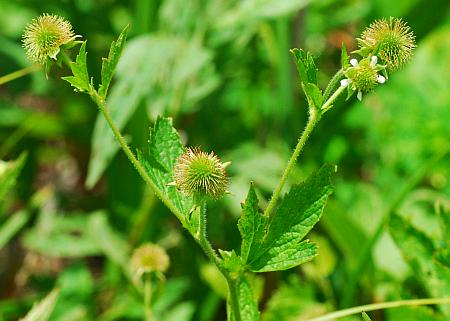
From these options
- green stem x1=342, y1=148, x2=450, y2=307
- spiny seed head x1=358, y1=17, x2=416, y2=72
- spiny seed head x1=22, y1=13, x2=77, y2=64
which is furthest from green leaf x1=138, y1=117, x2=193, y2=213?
green stem x1=342, y1=148, x2=450, y2=307

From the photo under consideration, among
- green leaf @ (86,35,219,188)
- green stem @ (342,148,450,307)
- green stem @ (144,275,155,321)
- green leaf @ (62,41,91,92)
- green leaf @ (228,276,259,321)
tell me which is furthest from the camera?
green leaf @ (86,35,219,188)

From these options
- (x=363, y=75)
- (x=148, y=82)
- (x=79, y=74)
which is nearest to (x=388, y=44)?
(x=363, y=75)

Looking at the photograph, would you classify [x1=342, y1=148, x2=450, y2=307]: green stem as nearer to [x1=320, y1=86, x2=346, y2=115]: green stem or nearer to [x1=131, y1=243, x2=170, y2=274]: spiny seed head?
[x1=131, y1=243, x2=170, y2=274]: spiny seed head

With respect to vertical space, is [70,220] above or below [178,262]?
above

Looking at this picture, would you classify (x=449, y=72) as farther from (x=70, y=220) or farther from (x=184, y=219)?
(x=184, y=219)

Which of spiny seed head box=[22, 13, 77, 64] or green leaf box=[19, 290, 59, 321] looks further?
green leaf box=[19, 290, 59, 321]

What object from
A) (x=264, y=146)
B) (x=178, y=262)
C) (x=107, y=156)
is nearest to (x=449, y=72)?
(x=264, y=146)

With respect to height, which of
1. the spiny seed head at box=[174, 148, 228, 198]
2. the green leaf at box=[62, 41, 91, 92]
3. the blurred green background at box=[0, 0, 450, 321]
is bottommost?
the spiny seed head at box=[174, 148, 228, 198]
